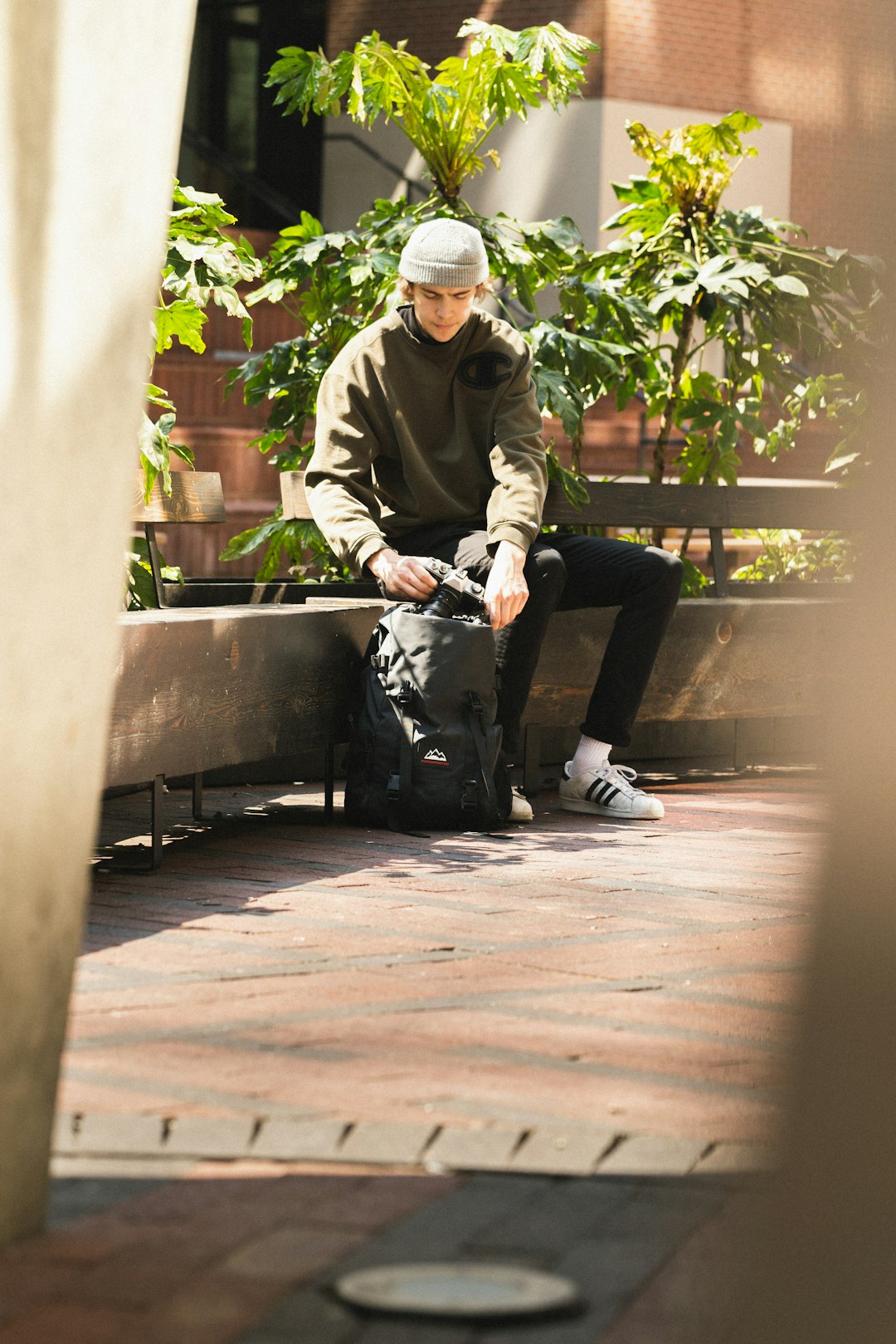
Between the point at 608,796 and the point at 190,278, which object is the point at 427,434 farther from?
the point at 608,796

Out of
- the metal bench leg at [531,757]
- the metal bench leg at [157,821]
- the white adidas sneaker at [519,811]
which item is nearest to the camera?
the metal bench leg at [157,821]

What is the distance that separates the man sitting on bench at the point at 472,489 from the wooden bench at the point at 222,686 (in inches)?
10.8

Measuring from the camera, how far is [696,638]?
6121mm

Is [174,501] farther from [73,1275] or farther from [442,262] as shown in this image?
[73,1275]

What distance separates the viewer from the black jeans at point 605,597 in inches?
206

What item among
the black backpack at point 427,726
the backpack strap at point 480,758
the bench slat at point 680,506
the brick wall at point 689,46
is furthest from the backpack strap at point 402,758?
the brick wall at point 689,46

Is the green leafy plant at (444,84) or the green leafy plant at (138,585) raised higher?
the green leafy plant at (444,84)

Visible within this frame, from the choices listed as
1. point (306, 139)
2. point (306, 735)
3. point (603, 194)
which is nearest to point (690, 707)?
point (306, 735)

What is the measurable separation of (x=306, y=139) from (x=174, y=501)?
40.9 ft

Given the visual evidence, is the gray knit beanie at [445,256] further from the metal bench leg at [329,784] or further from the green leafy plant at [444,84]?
the green leafy plant at [444,84]

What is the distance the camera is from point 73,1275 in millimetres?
1871

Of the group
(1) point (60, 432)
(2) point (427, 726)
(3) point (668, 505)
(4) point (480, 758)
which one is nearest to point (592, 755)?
(4) point (480, 758)

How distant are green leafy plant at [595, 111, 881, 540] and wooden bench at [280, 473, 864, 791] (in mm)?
672

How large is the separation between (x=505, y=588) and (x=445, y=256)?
3.10 ft
